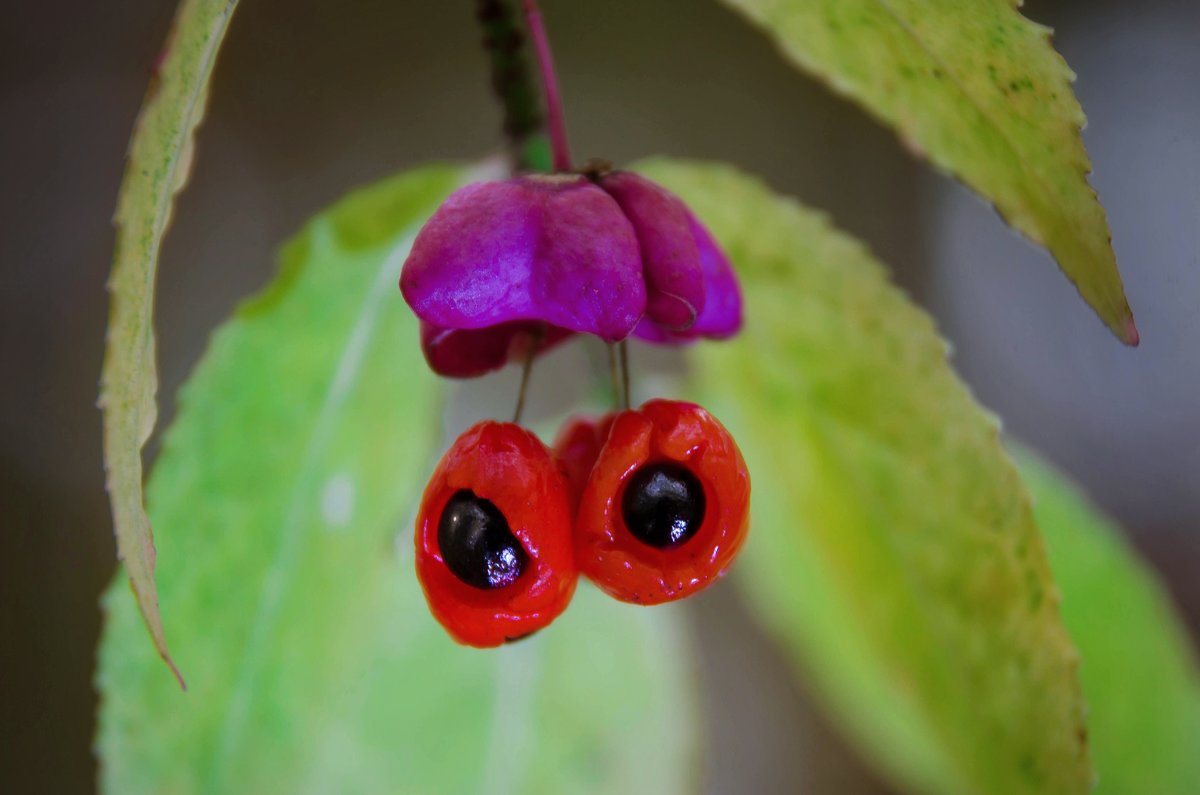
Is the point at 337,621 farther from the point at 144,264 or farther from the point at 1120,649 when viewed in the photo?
the point at 1120,649

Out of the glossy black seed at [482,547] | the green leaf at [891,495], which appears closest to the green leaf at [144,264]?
the glossy black seed at [482,547]

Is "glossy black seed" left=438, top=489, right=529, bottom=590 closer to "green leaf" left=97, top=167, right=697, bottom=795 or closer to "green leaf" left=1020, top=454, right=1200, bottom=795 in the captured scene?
"green leaf" left=97, top=167, right=697, bottom=795

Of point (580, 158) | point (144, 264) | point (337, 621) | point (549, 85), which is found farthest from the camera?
point (580, 158)

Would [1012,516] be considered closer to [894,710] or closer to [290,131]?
[894,710]

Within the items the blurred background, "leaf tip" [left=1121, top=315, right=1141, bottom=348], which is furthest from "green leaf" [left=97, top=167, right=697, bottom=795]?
the blurred background

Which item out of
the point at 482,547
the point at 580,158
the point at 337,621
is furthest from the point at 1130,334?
the point at 580,158

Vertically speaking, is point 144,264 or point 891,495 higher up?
point 144,264
